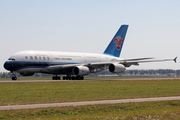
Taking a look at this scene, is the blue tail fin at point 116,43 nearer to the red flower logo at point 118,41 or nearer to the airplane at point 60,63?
the red flower logo at point 118,41

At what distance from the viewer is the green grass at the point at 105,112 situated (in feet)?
53.2

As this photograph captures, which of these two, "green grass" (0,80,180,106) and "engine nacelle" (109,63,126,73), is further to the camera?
"engine nacelle" (109,63,126,73)

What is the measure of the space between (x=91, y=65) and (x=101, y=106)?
129ft

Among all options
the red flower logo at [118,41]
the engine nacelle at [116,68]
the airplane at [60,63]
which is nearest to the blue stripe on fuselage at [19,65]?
the airplane at [60,63]

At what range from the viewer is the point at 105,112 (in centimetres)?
1808

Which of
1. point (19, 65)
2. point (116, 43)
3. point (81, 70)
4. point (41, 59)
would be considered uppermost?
point (116, 43)

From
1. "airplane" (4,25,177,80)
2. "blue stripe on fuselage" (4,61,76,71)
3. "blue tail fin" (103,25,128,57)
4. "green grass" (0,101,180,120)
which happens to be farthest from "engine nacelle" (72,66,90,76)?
"green grass" (0,101,180,120)

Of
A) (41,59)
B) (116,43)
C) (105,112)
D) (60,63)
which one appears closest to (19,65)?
(41,59)

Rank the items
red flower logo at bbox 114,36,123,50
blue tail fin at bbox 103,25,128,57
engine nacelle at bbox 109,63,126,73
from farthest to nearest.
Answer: red flower logo at bbox 114,36,123,50 < blue tail fin at bbox 103,25,128,57 < engine nacelle at bbox 109,63,126,73

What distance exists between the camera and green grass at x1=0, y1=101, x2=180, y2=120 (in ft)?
53.2

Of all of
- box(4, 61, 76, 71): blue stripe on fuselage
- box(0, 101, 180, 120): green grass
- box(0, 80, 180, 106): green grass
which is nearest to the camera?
box(0, 101, 180, 120): green grass

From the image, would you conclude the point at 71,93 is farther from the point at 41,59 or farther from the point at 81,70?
the point at 41,59

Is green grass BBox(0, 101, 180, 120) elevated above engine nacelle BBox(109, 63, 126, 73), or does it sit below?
above

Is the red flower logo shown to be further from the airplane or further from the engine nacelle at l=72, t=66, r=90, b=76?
the engine nacelle at l=72, t=66, r=90, b=76
